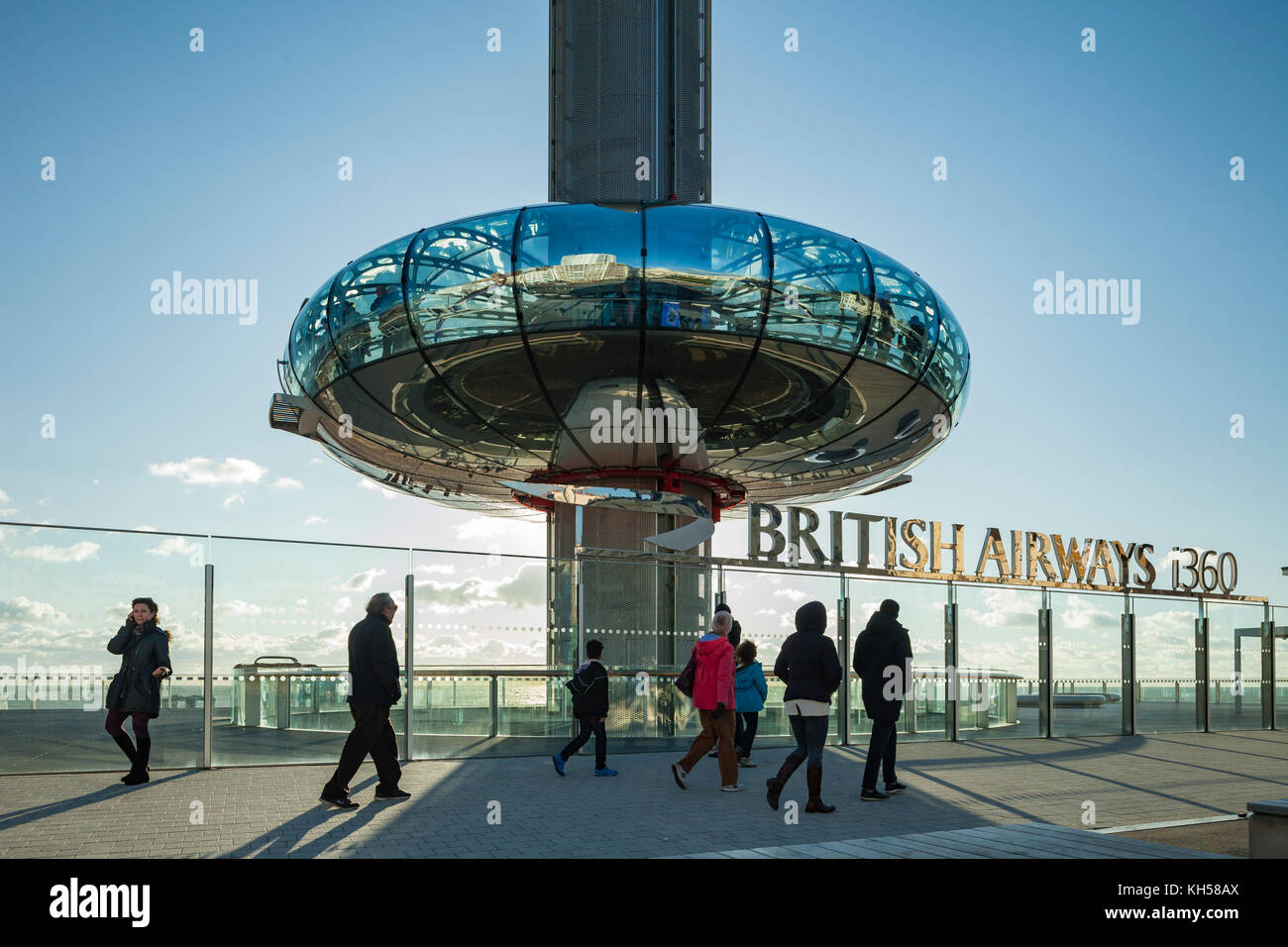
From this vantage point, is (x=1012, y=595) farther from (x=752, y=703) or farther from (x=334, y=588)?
(x=334, y=588)

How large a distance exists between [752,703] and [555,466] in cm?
854

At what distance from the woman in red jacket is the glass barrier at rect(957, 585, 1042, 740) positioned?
26.7 feet

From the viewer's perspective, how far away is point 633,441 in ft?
60.5

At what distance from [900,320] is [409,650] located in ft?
28.1

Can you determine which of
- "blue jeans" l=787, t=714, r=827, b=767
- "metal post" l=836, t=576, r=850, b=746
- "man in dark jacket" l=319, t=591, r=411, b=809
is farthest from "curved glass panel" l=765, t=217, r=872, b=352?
"man in dark jacket" l=319, t=591, r=411, b=809

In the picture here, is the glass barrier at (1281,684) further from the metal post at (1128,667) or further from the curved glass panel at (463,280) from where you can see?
the curved glass panel at (463,280)

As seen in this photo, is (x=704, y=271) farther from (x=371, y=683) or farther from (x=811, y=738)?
(x=371, y=683)

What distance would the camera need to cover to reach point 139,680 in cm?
1022

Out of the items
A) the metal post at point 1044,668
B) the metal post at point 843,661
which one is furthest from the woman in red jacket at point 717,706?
the metal post at point 1044,668

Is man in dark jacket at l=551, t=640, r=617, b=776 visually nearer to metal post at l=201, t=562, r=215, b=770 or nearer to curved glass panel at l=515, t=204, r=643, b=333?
metal post at l=201, t=562, r=215, b=770

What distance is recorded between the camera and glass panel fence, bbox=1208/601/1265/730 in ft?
72.0

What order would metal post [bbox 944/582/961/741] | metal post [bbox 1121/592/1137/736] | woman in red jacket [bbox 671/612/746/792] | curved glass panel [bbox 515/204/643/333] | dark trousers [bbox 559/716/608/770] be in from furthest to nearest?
1. metal post [bbox 1121/592/1137/736]
2. metal post [bbox 944/582/961/741]
3. curved glass panel [bbox 515/204/643/333]
4. dark trousers [bbox 559/716/608/770]
5. woman in red jacket [bbox 671/612/746/792]

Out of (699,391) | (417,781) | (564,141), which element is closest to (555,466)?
(699,391)

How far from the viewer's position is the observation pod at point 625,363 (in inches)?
621
